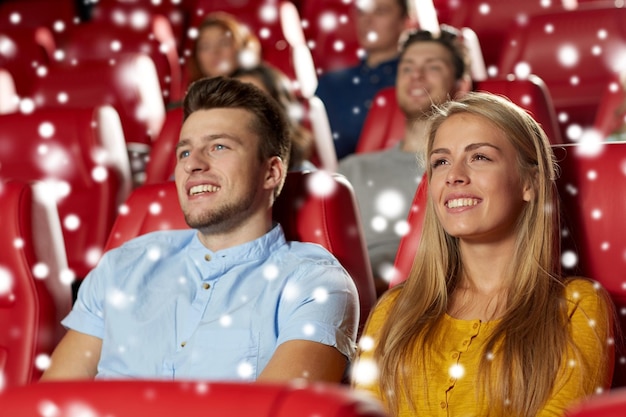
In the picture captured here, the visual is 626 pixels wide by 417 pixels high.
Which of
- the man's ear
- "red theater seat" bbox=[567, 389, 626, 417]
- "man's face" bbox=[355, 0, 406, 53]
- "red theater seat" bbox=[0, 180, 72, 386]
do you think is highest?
"man's face" bbox=[355, 0, 406, 53]

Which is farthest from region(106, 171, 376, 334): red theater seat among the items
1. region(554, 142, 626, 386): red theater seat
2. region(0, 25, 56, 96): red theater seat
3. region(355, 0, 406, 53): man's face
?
region(0, 25, 56, 96): red theater seat

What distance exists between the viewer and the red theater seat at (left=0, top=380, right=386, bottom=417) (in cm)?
58

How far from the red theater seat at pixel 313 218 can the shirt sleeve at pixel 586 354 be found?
0.44 meters

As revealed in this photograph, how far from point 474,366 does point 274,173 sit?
60 cm

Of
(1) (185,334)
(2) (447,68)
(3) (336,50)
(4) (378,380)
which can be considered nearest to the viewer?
(4) (378,380)

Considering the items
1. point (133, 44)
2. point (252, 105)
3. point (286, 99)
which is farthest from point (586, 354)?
point (133, 44)

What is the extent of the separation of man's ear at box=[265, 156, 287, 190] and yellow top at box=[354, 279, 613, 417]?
432mm

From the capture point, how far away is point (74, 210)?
8.20 ft

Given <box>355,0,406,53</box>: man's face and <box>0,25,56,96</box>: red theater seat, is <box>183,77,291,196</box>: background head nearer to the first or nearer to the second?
<box>355,0,406,53</box>: man's face

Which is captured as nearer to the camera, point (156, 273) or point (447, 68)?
point (156, 273)

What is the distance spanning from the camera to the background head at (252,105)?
1.86m

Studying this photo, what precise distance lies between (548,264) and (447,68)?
52.4 inches

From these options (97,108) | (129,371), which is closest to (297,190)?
(129,371)

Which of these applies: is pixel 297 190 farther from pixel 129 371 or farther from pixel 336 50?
pixel 336 50
